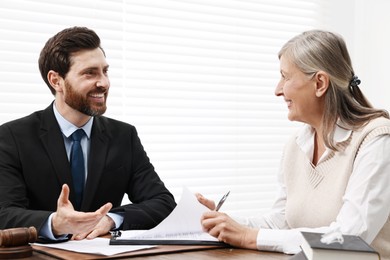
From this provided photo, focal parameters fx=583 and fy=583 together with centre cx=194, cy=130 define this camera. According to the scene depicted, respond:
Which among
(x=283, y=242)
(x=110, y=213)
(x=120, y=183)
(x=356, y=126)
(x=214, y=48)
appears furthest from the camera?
(x=214, y=48)

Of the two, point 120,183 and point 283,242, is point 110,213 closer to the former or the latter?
point 120,183

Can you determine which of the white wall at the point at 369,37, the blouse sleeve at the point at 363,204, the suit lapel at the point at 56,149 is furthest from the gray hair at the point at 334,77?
the white wall at the point at 369,37

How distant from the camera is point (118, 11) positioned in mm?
3357

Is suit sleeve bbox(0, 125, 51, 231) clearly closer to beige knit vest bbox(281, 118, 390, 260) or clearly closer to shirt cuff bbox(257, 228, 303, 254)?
shirt cuff bbox(257, 228, 303, 254)

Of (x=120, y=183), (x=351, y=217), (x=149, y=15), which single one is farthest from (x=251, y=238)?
(x=149, y=15)

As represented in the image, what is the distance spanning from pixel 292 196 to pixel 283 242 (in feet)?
1.33

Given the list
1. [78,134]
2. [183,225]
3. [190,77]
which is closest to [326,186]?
[183,225]

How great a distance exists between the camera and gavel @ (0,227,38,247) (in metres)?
1.72

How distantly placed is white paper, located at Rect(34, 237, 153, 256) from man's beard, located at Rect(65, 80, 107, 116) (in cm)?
75

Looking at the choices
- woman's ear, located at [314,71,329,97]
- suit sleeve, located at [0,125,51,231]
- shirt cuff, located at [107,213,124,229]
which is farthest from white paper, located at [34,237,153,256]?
woman's ear, located at [314,71,329,97]

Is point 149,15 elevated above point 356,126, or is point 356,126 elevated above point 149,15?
point 149,15

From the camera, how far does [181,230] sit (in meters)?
2.02

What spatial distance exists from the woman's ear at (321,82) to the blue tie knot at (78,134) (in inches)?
41.4

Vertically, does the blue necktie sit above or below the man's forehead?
below
